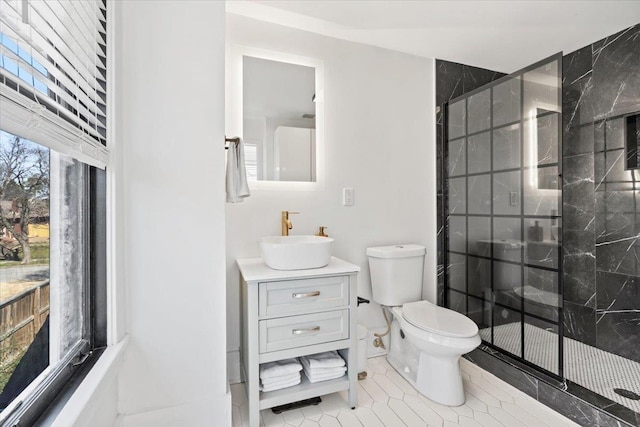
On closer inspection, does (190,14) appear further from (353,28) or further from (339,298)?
(339,298)

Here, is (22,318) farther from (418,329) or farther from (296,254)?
(418,329)

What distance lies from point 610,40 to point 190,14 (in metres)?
2.77

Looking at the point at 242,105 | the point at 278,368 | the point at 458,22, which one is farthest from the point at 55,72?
the point at 458,22

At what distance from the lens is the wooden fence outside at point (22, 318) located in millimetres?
708

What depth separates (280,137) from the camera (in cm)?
209

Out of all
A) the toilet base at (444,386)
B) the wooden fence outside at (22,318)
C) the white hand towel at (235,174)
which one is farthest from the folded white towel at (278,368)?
the wooden fence outside at (22,318)

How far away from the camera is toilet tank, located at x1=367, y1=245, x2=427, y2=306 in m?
2.12

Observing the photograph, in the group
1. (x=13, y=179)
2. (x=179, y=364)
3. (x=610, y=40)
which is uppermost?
(x=610, y=40)

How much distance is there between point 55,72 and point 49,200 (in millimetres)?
364

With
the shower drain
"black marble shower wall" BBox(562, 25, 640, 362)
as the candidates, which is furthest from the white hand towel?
"black marble shower wall" BBox(562, 25, 640, 362)

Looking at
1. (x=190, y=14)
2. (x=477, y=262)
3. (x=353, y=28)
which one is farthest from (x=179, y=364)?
(x=353, y=28)

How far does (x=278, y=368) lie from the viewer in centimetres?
160

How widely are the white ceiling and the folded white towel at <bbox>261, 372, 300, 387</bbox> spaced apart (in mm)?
2064

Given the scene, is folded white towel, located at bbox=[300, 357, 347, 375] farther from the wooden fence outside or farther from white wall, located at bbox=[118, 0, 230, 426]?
the wooden fence outside
